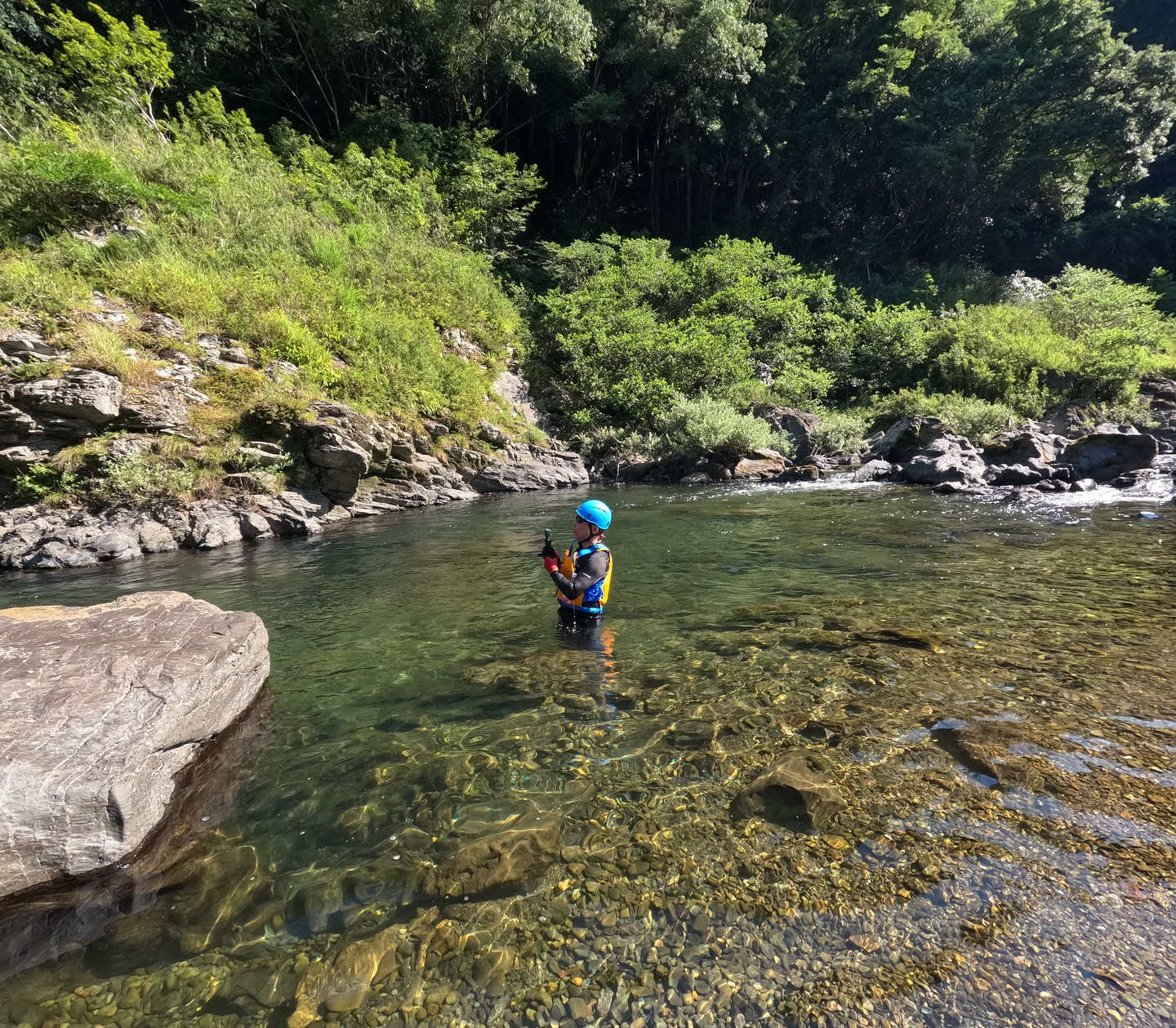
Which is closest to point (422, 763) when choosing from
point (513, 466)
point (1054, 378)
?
point (513, 466)

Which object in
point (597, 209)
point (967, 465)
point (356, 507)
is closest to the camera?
point (356, 507)

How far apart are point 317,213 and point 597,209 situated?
73.3 feet

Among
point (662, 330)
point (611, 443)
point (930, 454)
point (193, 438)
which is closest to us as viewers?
point (193, 438)

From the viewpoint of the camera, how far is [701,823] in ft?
11.1

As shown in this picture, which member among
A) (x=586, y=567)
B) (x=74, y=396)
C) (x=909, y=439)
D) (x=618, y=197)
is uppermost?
(x=618, y=197)

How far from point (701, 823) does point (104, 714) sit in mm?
4062

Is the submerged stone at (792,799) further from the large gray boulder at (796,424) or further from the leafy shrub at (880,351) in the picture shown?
the leafy shrub at (880,351)

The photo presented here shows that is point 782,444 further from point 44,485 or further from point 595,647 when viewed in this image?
point 44,485

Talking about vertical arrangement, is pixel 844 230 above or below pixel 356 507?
above

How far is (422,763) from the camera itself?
410 cm

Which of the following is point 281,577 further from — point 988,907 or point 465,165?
point 465,165

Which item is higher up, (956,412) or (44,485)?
(956,412)

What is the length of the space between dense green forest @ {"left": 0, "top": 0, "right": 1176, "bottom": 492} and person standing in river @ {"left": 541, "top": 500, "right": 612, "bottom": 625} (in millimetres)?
11221

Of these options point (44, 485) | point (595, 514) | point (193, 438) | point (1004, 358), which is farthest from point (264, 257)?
point (1004, 358)
